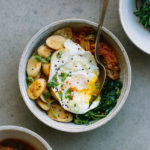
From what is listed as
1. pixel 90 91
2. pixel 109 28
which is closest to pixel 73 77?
pixel 90 91

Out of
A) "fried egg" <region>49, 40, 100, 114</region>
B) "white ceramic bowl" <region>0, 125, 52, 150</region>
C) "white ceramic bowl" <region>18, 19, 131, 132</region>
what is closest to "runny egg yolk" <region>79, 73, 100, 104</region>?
"fried egg" <region>49, 40, 100, 114</region>

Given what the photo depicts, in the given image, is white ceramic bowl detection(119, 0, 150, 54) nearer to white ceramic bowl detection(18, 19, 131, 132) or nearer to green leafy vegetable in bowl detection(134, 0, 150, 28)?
green leafy vegetable in bowl detection(134, 0, 150, 28)

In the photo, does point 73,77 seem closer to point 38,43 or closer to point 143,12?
point 38,43

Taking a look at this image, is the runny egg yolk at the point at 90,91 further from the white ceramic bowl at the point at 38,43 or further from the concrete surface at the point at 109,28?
the concrete surface at the point at 109,28

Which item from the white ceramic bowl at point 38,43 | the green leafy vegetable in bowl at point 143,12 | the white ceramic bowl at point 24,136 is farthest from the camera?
the green leafy vegetable in bowl at point 143,12

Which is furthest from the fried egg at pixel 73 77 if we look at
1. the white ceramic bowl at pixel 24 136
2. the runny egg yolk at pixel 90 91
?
the white ceramic bowl at pixel 24 136

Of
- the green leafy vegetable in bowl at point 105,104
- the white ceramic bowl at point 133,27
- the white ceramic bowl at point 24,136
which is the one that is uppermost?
the white ceramic bowl at point 133,27
